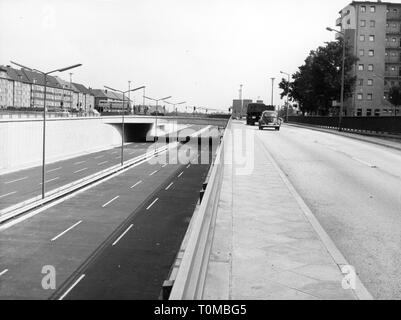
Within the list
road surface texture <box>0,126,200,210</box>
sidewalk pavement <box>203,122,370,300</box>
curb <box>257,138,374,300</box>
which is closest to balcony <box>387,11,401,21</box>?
road surface texture <box>0,126,200,210</box>

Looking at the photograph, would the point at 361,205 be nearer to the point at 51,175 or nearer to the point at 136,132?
the point at 51,175

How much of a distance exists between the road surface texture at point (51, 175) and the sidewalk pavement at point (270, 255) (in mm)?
47648

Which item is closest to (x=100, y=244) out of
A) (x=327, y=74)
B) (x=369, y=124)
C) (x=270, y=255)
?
(x=369, y=124)

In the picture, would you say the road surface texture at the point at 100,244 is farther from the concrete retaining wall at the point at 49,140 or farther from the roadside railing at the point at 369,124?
the roadside railing at the point at 369,124

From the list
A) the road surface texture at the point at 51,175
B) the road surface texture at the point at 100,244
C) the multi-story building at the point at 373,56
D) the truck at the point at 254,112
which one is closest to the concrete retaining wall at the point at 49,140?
the road surface texture at the point at 51,175

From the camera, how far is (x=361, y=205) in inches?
487

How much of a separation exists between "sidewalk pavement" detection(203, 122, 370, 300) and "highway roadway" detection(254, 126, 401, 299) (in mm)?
611

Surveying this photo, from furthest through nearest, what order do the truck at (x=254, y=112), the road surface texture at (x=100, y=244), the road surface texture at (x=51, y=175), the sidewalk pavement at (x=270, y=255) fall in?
1. the truck at (x=254, y=112)
2. the road surface texture at (x=51, y=175)
3. the road surface texture at (x=100, y=244)
4. the sidewalk pavement at (x=270, y=255)

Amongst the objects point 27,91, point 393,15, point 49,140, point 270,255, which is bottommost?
point 49,140

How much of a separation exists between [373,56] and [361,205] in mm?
94266

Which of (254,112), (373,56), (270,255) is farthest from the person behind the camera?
(373,56)

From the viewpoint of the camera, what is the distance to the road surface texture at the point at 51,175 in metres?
57.7

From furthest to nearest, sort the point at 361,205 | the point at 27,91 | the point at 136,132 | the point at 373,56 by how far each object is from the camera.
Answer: the point at 27,91 → the point at 136,132 → the point at 373,56 → the point at 361,205

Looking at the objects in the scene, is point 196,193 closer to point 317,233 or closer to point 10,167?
point 10,167
